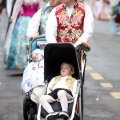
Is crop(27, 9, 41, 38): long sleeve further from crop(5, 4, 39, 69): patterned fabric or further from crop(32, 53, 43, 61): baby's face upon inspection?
crop(5, 4, 39, 69): patterned fabric

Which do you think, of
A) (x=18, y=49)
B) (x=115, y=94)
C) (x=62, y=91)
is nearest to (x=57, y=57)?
(x=62, y=91)

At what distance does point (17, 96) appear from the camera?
9461 millimetres

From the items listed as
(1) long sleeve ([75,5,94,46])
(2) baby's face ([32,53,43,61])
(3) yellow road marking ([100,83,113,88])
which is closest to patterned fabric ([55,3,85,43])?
(1) long sleeve ([75,5,94,46])

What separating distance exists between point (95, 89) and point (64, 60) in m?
2.96

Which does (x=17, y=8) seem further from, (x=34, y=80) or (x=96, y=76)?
(x=34, y=80)

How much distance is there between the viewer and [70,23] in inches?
300

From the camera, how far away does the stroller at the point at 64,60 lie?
669 centimetres

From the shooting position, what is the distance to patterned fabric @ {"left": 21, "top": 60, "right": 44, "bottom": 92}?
7.32m

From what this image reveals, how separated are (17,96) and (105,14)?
808 inches

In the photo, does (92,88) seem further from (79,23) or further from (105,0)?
(105,0)

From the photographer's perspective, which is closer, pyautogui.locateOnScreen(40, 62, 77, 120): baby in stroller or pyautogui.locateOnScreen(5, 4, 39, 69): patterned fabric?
pyautogui.locateOnScreen(40, 62, 77, 120): baby in stroller

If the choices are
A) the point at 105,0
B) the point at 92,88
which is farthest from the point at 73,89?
the point at 105,0

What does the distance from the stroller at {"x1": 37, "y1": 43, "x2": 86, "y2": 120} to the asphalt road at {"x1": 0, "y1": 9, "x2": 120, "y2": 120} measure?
103 centimetres

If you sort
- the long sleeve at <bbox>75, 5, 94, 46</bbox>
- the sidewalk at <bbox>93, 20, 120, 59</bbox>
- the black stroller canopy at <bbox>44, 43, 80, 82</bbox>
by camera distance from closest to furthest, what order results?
the black stroller canopy at <bbox>44, 43, 80, 82</bbox>
the long sleeve at <bbox>75, 5, 94, 46</bbox>
the sidewalk at <bbox>93, 20, 120, 59</bbox>
